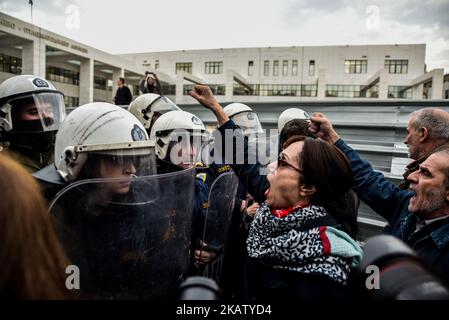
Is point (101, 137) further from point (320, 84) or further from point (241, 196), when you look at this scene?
point (320, 84)

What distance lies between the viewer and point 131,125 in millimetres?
1729

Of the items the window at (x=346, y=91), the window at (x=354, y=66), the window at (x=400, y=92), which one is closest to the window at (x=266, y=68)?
the window at (x=346, y=91)

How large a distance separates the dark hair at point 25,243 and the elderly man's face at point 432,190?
6.53 feet

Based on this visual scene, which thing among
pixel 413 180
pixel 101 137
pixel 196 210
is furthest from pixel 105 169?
pixel 413 180

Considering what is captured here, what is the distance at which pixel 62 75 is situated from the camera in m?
33.5

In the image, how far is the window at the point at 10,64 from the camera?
2675 centimetres

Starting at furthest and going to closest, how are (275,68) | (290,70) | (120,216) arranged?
1. (275,68)
2. (290,70)
3. (120,216)

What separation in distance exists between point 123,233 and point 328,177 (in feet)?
3.13

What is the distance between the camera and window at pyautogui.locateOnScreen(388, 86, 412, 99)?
44.4 metres

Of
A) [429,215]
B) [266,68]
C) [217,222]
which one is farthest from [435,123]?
[266,68]

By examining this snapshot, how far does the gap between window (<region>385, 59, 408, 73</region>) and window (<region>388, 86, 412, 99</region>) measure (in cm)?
298

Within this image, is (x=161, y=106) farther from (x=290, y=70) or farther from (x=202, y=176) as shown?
(x=290, y=70)

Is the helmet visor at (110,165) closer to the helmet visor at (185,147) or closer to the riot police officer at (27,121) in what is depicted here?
the helmet visor at (185,147)
